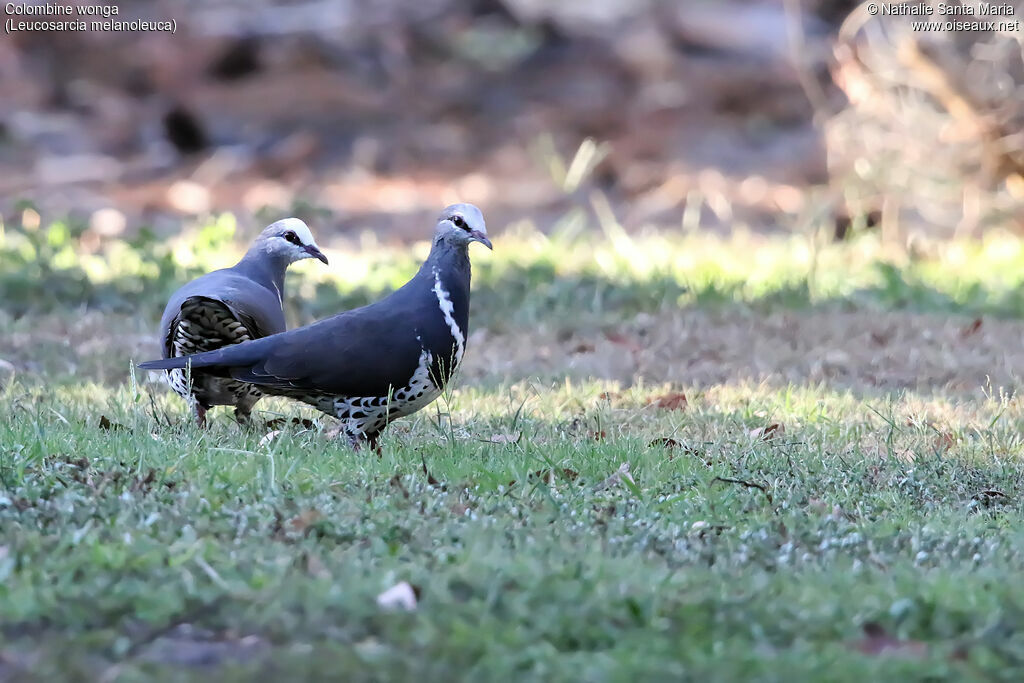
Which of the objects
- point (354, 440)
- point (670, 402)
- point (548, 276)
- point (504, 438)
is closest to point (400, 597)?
point (354, 440)

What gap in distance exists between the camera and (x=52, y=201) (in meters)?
13.7

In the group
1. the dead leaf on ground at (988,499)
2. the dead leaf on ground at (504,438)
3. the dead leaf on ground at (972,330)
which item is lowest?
the dead leaf on ground at (988,499)

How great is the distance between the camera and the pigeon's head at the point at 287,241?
6785 millimetres

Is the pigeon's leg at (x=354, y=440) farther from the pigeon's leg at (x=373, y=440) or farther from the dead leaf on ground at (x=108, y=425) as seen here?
the dead leaf on ground at (x=108, y=425)

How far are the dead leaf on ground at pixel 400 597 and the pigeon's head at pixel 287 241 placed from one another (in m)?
3.16

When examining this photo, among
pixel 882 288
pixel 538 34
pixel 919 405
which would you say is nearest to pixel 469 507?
A: pixel 919 405

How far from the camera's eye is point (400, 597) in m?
3.86

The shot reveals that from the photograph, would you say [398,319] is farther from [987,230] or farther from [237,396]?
[987,230]

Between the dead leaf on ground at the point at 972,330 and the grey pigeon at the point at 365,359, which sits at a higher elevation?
the grey pigeon at the point at 365,359

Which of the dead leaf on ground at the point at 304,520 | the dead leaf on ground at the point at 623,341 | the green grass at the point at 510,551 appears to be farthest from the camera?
the dead leaf on ground at the point at 623,341

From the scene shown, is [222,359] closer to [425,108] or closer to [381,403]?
Answer: [381,403]

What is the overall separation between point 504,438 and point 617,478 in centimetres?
81

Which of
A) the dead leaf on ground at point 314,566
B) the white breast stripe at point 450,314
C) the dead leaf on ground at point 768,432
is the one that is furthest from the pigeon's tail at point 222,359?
the dead leaf on ground at point 768,432

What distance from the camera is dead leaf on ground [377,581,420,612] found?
3836 millimetres
